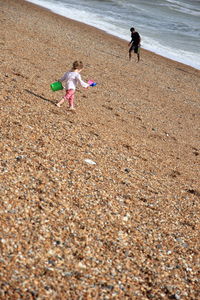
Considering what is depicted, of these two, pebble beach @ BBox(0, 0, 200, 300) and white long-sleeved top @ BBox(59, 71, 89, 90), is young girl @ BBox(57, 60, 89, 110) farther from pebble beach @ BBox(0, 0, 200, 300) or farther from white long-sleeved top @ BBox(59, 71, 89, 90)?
pebble beach @ BBox(0, 0, 200, 300)

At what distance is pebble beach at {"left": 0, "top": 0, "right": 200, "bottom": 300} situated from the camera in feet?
13.7

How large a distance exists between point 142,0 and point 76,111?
2284 inches

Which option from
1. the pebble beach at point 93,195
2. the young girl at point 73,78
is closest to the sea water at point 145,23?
the pebble beach at point 93,195

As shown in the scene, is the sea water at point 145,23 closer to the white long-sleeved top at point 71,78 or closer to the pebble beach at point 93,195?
the pebble beach at point 93,195

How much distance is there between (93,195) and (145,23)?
3833 centimetres

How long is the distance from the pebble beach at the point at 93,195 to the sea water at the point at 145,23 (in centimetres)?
1604

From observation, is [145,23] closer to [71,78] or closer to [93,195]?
[71,78]

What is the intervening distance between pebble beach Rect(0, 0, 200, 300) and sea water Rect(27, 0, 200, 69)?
1604 centimetres

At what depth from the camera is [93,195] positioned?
5840mm

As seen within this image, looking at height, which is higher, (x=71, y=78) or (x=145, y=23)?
(x=145, y=23)

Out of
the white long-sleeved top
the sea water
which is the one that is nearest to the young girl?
the white long-sleeved top

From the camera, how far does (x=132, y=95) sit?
45.5 feet

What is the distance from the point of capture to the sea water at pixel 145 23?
28391 millimetres

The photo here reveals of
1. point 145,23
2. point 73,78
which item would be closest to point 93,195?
point 73,78
